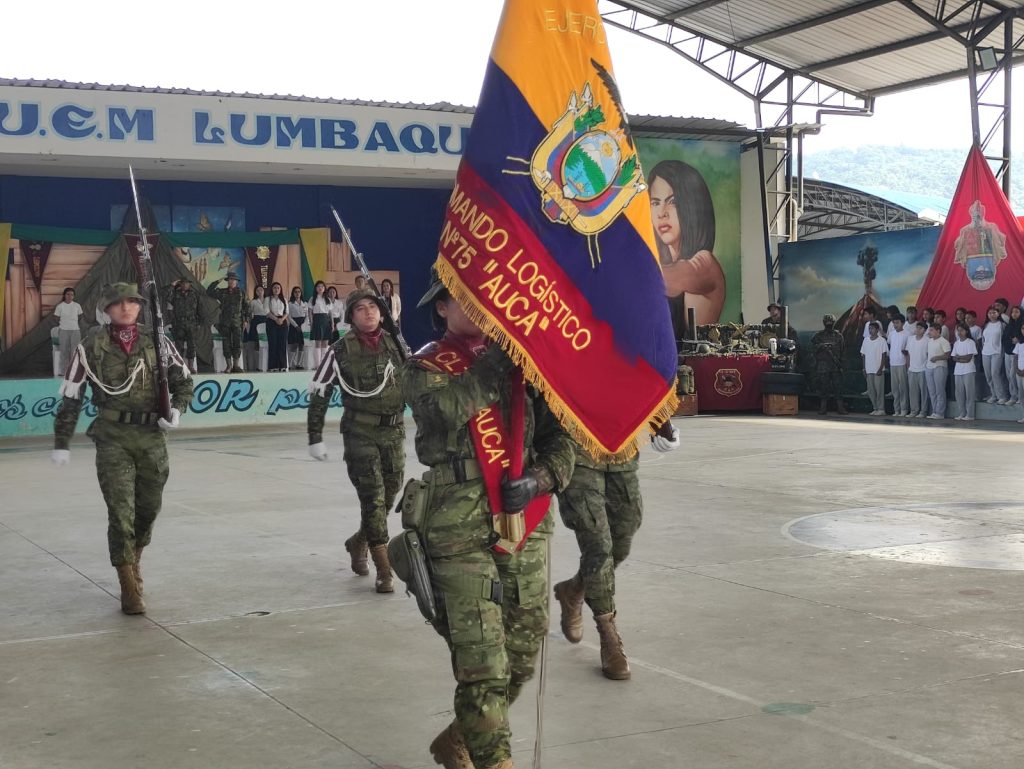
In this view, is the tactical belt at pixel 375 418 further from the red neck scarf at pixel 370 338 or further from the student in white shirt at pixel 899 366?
the student in white shirt at pixel 899 366

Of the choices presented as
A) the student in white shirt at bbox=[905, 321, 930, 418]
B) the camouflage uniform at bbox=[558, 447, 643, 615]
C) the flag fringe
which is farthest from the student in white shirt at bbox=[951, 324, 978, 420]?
the flag fringe

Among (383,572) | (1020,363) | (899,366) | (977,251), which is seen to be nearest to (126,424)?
(383,572)

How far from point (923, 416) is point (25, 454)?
631 inches

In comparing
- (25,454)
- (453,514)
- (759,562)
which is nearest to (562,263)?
(453,514)

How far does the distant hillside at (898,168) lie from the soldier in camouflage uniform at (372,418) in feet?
600

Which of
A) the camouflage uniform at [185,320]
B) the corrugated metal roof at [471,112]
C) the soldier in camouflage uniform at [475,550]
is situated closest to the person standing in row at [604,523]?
the soldier in camouflage uniform at [475,550]

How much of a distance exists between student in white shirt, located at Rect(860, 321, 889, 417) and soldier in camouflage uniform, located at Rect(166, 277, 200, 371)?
13.8 m

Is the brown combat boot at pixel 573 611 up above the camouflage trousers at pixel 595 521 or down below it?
below

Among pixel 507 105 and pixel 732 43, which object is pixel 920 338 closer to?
pixel 732 43

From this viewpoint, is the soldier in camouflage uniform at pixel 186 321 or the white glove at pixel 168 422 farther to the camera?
the soldier in camouflage uniform at pixel 186 321

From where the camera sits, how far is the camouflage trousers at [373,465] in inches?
300

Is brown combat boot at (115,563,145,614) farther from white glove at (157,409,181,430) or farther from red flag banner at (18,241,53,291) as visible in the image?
red flag banner at (18,241,53,291)

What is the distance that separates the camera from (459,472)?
392 cm

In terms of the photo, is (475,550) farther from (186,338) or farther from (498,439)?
(186,338)
